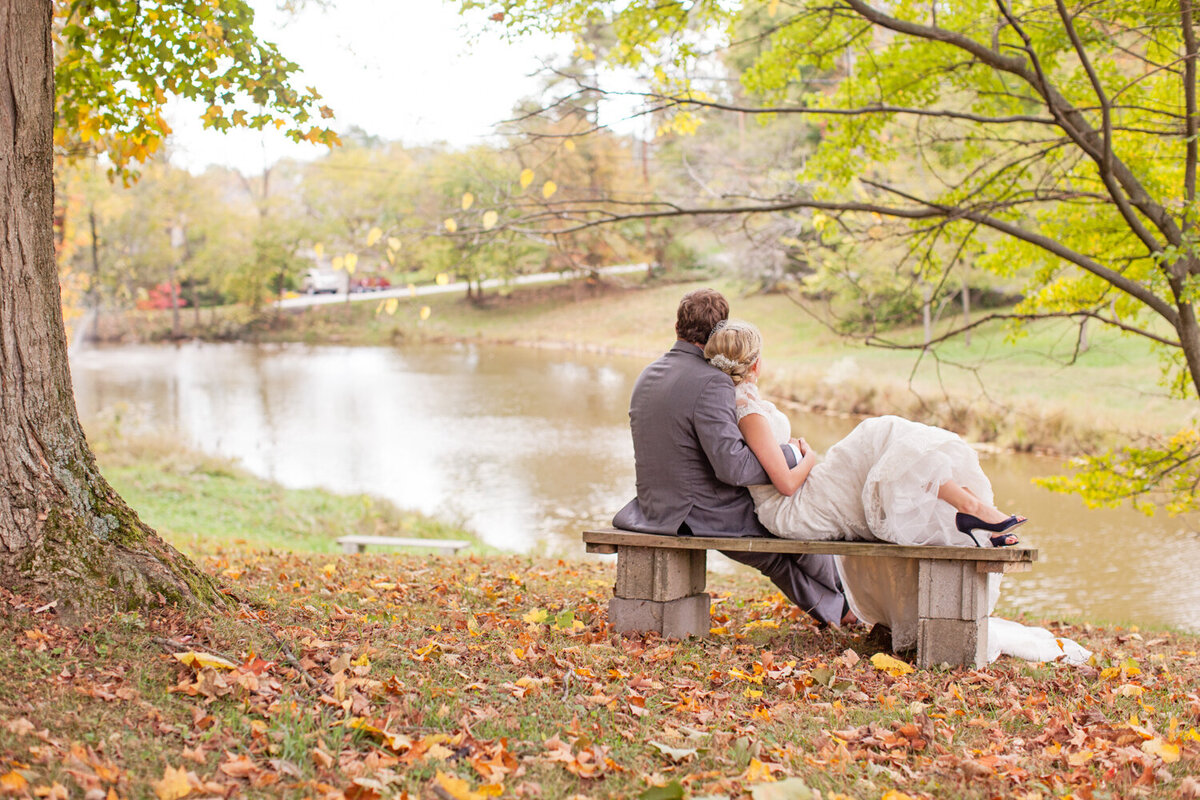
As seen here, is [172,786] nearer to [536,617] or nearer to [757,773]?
[757,773]

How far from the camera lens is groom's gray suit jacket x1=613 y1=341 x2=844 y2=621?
14.3ft

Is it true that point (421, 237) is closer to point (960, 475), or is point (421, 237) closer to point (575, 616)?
point (575, 616)

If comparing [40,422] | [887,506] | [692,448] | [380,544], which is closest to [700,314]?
[692,448]

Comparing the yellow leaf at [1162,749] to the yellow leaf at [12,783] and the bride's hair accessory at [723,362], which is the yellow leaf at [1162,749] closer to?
the bride's hair accessory at [723,362]

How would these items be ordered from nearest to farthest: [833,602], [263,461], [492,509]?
1. [833,602]
2. [492,509]
3. [263,461]

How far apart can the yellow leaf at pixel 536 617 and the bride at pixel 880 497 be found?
43.7 inches

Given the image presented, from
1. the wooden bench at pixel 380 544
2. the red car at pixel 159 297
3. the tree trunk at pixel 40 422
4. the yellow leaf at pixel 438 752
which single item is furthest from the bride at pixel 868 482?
the red car at pixel 159 297

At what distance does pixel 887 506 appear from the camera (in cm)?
420

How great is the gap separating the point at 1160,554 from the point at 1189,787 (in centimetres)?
916

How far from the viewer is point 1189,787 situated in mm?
2957

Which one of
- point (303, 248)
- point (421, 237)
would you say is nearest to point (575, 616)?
point (421, 237)

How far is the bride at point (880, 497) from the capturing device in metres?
4.14

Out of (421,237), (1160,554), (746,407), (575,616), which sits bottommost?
(1160,554)

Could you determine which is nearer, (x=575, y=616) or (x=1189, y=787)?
(x=1189, y=787)
